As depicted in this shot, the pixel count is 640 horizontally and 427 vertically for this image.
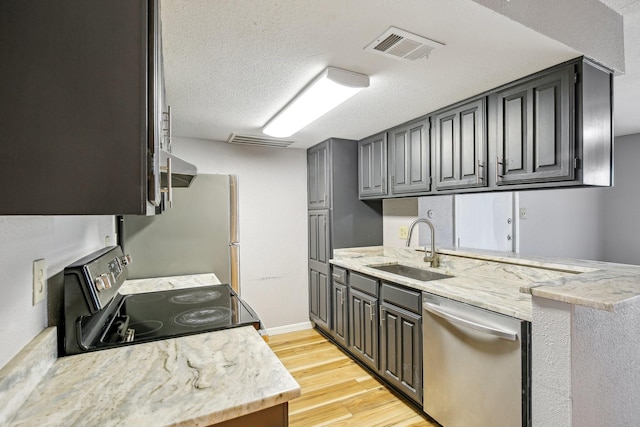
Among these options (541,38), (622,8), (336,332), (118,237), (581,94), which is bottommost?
(336,332)

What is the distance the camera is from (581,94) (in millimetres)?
1562

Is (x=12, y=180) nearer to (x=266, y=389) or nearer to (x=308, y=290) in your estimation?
(x=266, y=389)

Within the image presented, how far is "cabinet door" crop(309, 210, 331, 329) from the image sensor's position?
133 inches

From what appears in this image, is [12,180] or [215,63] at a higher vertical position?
[215,63]

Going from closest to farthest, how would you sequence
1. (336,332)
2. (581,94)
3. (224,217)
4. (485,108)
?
(581,94)
(485,108)
(224,217)
(336,332)

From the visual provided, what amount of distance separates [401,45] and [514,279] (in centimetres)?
162

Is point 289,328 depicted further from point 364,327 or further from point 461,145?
point 461,145

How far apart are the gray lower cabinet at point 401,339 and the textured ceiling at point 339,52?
4.34 feet

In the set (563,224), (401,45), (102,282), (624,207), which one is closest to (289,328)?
(102,282)

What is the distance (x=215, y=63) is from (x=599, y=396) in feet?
7.45

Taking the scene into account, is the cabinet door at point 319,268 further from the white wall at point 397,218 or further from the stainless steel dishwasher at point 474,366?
the stainless steel dishwasher at point 474,366

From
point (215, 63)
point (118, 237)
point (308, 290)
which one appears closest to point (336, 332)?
point (308, 290)

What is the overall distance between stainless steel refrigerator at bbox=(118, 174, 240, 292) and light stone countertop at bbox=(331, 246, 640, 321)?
1078 mm

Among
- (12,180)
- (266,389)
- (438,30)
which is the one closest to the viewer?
(12,180)
